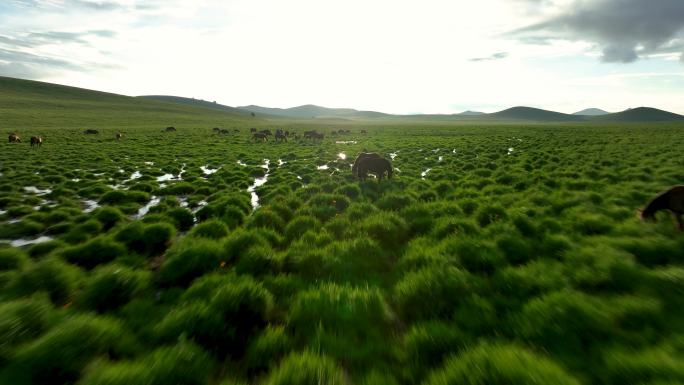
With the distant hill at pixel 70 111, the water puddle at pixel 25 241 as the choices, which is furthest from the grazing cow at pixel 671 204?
the distant hill at pixel 70 111

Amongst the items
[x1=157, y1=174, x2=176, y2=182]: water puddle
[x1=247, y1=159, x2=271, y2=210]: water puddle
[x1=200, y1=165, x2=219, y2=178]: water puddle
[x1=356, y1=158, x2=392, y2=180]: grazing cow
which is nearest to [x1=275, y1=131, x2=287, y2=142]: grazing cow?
[x1=200, y1=165, x2=219, y2=178]: water puddle

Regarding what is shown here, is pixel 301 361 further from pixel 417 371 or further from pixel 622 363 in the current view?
pixel 622 363

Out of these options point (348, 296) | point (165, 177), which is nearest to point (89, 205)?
point (165, 177)

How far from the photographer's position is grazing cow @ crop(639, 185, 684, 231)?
7.27 meters

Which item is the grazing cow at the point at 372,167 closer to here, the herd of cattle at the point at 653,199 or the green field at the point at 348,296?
the herd of cattle at the point at 653,199

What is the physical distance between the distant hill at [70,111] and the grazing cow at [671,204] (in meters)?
73.8

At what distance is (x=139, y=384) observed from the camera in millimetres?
3088

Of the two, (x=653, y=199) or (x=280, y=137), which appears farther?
(x=280, y=137)

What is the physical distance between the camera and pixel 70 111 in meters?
92.4

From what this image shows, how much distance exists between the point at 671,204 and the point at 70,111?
12375cm

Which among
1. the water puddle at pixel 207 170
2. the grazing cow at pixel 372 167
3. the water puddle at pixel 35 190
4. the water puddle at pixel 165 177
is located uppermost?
the grazing cow at pixel 372 167

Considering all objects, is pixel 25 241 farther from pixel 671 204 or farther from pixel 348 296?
pixel 671 204

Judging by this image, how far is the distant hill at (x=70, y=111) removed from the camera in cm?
6931

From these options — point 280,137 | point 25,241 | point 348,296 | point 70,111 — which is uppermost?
point 70,111
